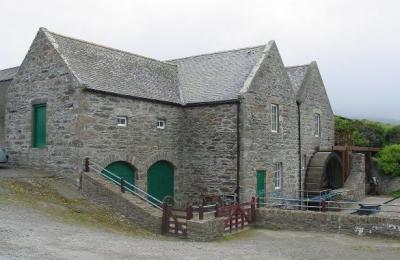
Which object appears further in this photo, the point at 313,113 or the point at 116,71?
the point at 313,113

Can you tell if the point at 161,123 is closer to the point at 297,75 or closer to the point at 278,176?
the point at 278,176

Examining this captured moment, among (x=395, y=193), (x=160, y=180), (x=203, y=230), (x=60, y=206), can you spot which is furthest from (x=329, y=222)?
(x=395, y=193)

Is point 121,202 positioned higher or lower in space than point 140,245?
higher

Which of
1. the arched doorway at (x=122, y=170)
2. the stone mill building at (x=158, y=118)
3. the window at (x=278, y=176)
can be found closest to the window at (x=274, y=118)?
the stone mill building at (x=158, y=118)

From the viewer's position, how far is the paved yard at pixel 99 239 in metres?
10.4

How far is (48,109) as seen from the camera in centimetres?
1805

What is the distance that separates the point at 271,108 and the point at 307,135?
464cm

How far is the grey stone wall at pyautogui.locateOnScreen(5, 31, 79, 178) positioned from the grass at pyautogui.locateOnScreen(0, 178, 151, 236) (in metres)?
1.35

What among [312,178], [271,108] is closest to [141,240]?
[271,108]

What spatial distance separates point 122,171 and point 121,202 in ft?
10.5

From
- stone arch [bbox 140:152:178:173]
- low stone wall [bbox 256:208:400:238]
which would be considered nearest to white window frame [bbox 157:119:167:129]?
stone arch [bbox 140:152:178:173]

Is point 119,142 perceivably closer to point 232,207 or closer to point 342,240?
point 232,207

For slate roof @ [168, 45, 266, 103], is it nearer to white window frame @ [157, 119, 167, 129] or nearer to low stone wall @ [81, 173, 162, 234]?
white window frame @ [157, 119, 167, 129]

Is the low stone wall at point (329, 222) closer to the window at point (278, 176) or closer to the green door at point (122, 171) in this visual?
the green door at point (122, 171)
